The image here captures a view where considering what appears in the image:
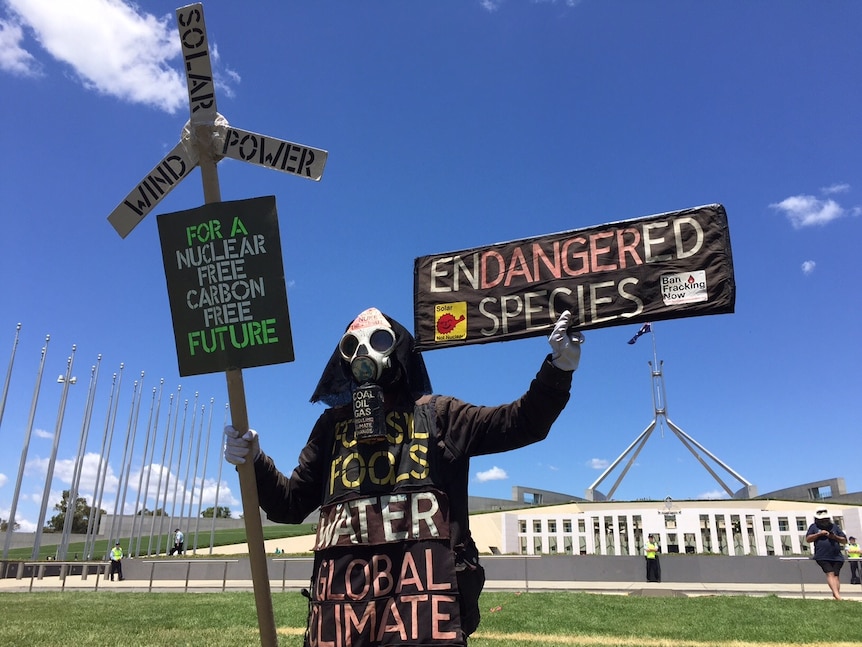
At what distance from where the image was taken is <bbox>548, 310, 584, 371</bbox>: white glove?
10.2 feet

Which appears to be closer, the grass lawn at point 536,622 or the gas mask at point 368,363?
the gas mask at point 368,363

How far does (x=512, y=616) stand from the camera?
996 cm

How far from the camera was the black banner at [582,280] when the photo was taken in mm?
3236

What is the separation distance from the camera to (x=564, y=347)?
10.2ft

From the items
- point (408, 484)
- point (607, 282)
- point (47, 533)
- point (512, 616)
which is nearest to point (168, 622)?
point (512, 616)

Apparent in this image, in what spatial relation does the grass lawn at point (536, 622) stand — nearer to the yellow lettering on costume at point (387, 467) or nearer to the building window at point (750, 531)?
the yellow lettering on costume at point (387, 467)

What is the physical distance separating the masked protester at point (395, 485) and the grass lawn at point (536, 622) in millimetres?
4846

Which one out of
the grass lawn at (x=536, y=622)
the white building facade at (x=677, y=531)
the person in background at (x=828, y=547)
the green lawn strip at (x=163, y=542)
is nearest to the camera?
the grass lawn at (x=536, y=622)

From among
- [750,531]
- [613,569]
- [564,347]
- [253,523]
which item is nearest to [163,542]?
[750,531]

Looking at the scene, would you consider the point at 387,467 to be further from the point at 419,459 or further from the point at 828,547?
the point at 828,547

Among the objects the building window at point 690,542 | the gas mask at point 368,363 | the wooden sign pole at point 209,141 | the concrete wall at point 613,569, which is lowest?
the concrete wall at point 613,569

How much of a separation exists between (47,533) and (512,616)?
7418 cm

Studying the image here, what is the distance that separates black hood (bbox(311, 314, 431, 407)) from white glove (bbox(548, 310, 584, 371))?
2.59ft

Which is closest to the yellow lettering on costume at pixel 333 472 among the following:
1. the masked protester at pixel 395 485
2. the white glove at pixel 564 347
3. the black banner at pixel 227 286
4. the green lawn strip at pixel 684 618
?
the masked protester at pixel 395 485
